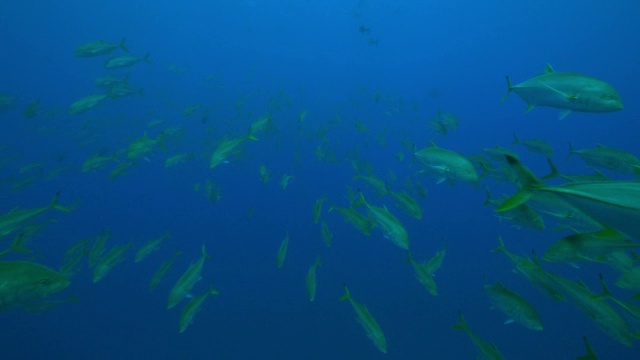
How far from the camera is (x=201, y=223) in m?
13.4

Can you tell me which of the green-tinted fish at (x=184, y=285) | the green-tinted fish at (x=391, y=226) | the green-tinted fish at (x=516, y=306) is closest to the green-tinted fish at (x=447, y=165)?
the green-tinted fish at (x=391, y=226)

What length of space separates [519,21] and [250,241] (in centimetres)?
4713

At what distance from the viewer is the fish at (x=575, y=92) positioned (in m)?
2.88

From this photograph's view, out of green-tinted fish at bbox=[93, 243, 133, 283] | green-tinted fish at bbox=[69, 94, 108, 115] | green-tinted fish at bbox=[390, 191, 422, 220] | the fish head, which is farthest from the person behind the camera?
green-tinted fish at bbox=[69, 94, 108, 115]

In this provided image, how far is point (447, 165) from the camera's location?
12.4 feet

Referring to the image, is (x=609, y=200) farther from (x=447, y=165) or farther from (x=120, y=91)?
(x=120, y=91)

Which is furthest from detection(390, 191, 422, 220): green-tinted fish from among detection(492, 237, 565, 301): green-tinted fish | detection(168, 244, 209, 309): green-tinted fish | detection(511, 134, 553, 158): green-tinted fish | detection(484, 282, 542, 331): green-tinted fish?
detection(168, 244, 209, 309): green-tinted fish

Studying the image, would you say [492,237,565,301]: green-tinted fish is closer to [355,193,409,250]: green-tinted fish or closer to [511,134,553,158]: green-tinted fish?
[355,193,409,250]: green-tinted fish

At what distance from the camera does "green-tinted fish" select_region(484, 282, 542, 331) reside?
3.12 meters

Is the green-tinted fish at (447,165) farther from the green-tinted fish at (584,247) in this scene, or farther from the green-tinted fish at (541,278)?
the green-tinted fish at (584,247)

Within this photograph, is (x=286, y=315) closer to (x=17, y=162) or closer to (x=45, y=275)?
(x=45, y=275)

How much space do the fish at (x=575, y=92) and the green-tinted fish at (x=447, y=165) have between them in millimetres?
911

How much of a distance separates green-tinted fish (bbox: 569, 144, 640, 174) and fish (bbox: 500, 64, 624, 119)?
0.83 metres

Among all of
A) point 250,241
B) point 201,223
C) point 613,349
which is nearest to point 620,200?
point 613,349
